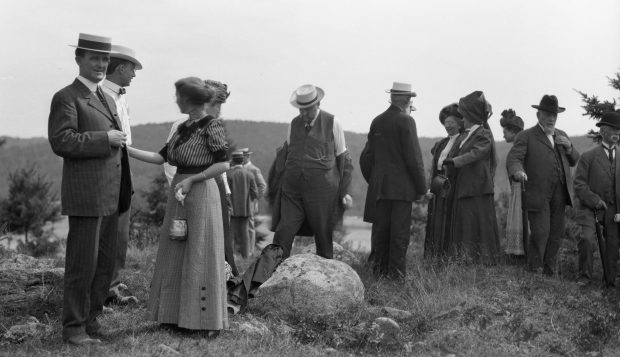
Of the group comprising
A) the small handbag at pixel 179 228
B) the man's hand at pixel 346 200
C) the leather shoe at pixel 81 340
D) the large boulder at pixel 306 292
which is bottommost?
the leather shoe at pixel 81 340

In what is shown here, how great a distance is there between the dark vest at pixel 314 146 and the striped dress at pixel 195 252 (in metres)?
2.40

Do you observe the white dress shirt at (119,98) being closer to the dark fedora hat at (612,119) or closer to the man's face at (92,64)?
the man's face at (92,64)

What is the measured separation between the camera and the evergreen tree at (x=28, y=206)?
26.7 metres

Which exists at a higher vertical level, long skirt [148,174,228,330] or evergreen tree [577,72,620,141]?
evergreen tree [577,72,620,141]

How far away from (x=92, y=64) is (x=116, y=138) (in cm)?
61

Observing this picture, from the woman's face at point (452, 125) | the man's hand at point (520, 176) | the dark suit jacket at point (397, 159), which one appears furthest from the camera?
the woman's face at point (452, 125)

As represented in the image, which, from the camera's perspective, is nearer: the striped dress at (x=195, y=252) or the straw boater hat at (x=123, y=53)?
the striped dress at (x=195, y=252)

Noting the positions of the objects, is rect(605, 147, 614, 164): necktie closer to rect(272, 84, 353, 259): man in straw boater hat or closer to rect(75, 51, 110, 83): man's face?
rect(272, 84, 353, 259): man in straw boater hat

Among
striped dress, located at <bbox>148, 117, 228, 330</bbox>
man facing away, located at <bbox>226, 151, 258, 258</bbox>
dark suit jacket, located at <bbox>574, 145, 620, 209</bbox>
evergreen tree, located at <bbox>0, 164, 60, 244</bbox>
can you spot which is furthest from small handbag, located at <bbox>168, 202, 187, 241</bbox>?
evergreen tree, located at <bbox>0, 164, 60, 244</bbox>

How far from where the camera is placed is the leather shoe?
21.0 ft

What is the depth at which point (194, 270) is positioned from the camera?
6.76 meters

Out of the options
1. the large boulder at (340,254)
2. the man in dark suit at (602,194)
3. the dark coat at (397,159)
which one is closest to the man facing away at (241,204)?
the large boulder at (340,254)

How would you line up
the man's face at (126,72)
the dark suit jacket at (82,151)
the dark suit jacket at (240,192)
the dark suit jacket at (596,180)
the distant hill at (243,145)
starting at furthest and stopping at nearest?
the distant hill at (243,145) → the dark suit jacket at (240,192) → the dark suit jacket at (596,180) → the man's face at (126,72) → the dark suit jacket at (82,151)

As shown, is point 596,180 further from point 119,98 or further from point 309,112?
point 119,98
